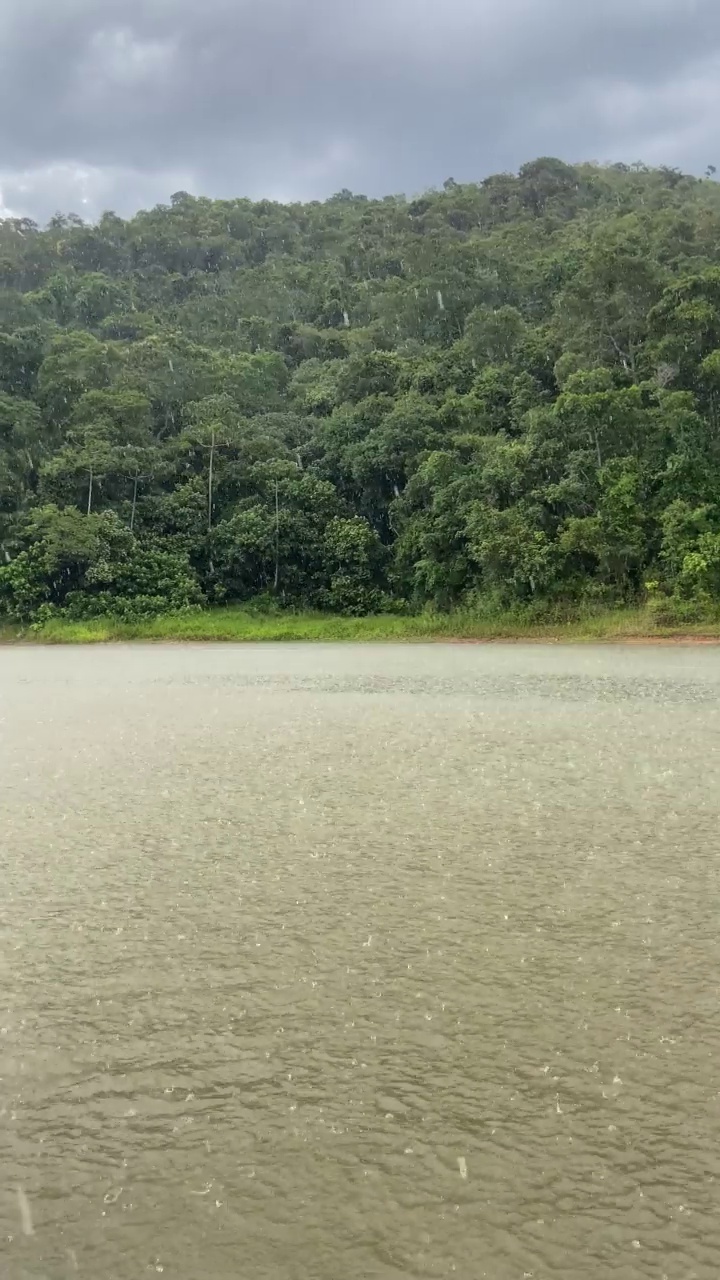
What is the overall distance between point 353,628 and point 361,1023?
2557cm

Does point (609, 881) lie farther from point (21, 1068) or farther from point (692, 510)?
point (692, 510)

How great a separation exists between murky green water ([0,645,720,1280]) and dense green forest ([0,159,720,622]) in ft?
63.3

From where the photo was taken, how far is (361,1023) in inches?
108

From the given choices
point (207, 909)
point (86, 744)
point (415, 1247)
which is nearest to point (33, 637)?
point (86, 744)

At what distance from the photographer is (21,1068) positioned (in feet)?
8.36

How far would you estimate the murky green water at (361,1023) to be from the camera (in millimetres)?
1873

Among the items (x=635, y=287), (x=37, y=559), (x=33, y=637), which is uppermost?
(x=635, y=287)

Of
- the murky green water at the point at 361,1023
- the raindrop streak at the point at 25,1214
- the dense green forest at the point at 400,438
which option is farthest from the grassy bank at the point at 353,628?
the raindrop streak at the point at 25,1214

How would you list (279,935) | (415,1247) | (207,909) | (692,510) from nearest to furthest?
1. (415,1247)
2. (279,935)
3. (207,909)
4. (692,510)

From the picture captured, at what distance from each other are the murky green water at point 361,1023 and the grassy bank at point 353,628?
679 inches

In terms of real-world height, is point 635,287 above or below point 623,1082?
above

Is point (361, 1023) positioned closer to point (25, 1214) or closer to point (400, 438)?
point (25, 1214)

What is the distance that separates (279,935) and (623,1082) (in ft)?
4.64

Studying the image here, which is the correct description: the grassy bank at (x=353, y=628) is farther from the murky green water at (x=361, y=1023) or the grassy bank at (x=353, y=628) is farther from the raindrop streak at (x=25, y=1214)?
the raindrop streak at (x=25, y=1214)
